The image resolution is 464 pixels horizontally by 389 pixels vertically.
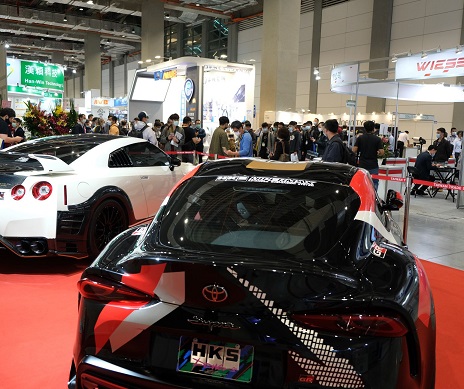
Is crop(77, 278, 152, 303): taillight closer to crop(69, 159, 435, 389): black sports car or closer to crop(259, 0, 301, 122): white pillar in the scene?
crop(69, 159, 435, 389): black sports car

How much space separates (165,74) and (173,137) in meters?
10.2

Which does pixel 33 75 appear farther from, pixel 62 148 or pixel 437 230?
pixel 437 230

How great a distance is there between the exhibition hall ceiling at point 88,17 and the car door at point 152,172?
71.2 ft

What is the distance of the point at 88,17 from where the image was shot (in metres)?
30.0

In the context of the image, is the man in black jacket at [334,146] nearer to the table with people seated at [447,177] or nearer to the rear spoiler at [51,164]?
the rear spoiler at [51,164]

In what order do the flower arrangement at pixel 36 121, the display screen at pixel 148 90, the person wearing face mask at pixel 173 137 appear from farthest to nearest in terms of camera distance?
the display screen at pixel 148 90 → the person wearing face mask at pixel 173 137 → the flower arrangement at pixel 36 121

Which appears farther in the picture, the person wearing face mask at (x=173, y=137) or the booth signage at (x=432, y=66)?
the person wearing face mask at (x=173, y=137)

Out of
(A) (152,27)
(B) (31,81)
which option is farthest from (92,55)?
(B) (31,81)

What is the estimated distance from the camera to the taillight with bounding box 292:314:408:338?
1647mm

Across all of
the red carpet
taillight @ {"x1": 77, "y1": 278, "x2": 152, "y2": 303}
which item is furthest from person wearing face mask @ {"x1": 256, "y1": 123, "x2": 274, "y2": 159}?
taillight @ {"x1": 77, "y1": 278, "x2": 152, "y2": 303}

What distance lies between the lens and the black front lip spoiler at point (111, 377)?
176 cm

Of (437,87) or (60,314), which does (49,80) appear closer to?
(437,87)

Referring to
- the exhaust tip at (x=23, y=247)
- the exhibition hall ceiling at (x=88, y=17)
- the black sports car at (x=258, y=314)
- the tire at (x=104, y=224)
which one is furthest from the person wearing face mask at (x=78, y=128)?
the exhibition hall ceiling at (x=88, y=17)

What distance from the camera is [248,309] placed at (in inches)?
67.1
